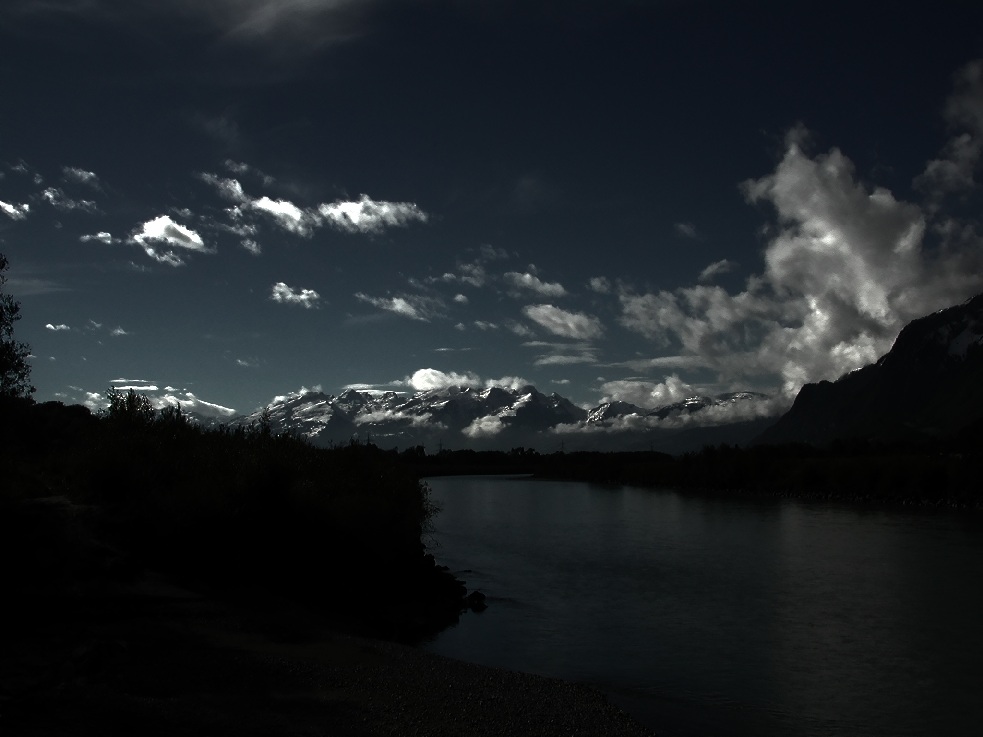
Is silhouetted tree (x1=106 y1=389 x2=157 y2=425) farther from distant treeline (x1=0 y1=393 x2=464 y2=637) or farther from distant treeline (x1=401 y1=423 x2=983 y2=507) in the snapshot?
distant treeline (x1=401 y1=423 x2=983 y2=507)

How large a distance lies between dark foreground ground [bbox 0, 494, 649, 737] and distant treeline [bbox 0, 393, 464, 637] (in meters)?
1.77

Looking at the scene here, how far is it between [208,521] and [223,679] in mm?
13184

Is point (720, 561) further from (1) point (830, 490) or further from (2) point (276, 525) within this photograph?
(1) point (830, 490)

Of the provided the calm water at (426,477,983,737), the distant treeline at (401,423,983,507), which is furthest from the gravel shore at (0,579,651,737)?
the distant treeline at (401,423,983,507)

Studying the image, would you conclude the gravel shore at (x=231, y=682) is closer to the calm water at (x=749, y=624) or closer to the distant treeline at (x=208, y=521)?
the distant treeline at (x=208, y=521)

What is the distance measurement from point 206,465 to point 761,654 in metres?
25.6

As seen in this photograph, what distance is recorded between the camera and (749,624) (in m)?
35.8

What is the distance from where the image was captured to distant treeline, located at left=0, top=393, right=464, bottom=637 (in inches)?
1062

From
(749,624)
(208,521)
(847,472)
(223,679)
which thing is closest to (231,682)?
(223,679)

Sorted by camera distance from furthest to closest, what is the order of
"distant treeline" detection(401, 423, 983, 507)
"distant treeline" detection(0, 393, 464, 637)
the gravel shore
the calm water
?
1. "distant treeline" detection(401, 423, 983, 507)
2. "distant treeline" detection(0, 393, 464, 637)
3. the calm water
4. the gravel shore

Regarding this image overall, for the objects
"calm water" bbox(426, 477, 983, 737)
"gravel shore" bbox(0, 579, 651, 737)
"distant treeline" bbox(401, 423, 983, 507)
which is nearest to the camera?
"gravel shore" bbox(0, 579, 651, 737)

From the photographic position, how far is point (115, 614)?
24.4 m

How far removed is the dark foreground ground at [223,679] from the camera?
1672cm

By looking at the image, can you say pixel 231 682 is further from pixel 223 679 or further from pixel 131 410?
pixel 131 410
